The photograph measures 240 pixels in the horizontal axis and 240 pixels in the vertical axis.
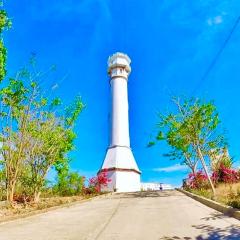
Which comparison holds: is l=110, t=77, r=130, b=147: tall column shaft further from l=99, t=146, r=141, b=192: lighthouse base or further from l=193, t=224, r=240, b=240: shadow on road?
l=193, t=224, r=240, b=240: shadow on road

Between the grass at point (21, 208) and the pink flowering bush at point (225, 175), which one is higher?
the pink flowering bush at point (225, 175)

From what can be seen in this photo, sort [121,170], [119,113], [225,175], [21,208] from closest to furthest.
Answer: [21,208] → [225,175] → [121,170] → [119,113]

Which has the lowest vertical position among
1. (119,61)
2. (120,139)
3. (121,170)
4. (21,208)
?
(21,208)

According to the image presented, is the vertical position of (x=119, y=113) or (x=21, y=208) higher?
(x=119, y=113)

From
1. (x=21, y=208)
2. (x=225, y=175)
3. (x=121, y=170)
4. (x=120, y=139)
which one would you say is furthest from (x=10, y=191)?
(x=120, y=139)

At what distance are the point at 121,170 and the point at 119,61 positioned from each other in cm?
1670

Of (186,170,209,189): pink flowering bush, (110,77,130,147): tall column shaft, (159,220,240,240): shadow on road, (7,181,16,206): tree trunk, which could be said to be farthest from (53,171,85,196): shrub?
(159,220,240,240): shadow on road

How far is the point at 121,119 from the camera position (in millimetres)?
48875

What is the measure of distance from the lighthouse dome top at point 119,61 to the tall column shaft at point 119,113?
6.75 ft

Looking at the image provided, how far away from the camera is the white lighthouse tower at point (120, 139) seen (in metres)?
42.8

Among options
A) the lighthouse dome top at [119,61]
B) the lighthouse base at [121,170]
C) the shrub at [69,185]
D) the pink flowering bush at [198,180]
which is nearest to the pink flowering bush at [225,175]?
the pink flowering bush at [198,180]

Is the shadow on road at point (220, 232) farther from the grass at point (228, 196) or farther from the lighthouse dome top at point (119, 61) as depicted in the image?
the lighthouse dome top at point (119, 61)

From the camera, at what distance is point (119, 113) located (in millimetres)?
49188

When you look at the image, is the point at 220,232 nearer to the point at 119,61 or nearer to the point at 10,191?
the point at 10,191
